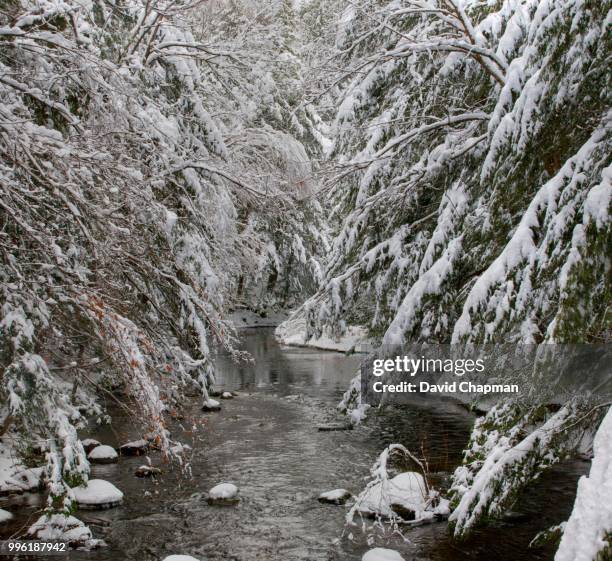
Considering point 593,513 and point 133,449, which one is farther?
point 133,449

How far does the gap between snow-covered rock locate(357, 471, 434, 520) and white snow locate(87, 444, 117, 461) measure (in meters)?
4.01

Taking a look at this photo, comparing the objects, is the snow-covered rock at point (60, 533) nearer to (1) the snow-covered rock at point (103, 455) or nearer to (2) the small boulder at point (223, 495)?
(2) the small boulder at point (223, 495)

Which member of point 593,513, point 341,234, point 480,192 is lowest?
point 593,513

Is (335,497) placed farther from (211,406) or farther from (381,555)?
(211,406)

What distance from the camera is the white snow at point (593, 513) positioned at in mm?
2240

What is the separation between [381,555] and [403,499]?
1.47 metres

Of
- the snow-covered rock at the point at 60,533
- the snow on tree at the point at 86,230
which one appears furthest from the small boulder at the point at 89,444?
the snow-covered rock at the point at 60,533

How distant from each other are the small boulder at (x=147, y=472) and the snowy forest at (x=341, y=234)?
5 cm

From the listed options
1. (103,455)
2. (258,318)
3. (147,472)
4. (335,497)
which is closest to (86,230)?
(335,497)

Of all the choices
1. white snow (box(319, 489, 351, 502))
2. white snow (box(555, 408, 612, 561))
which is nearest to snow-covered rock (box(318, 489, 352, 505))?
white snow (box(319, 489, 351, 502))

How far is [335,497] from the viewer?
8.02 m

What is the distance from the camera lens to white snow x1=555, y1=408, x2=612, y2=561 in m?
2.24

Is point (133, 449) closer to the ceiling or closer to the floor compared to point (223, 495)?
closer to the floor

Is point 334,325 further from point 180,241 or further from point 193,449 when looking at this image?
point 193,449
